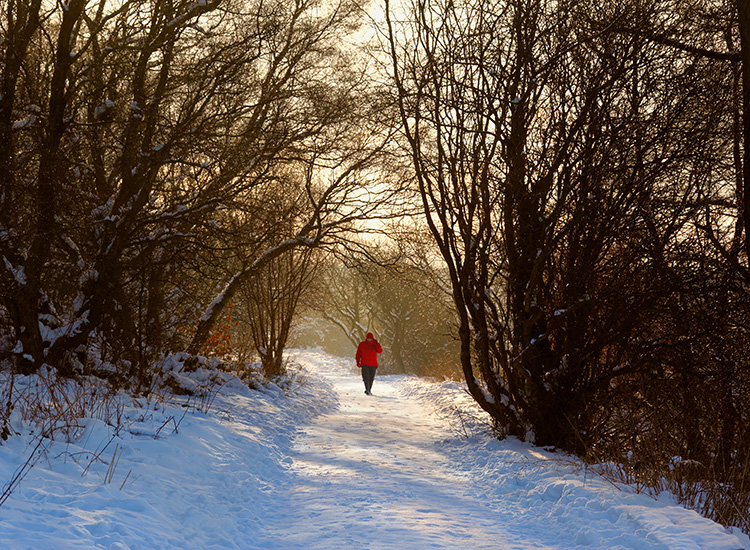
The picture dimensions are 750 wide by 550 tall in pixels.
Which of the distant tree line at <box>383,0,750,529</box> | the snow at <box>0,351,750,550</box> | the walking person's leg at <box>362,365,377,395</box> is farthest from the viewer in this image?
the walking person's leg at <box>362,365,377,395</box>

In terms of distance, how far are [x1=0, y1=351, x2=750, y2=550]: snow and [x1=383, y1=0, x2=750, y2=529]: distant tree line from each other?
1.46m

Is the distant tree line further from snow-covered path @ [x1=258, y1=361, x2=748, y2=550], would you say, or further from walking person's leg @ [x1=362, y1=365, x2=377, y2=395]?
walking person's leg @ [x1=362, y1=365, x2=377, y2=395]

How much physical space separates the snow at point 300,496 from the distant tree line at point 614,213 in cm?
146

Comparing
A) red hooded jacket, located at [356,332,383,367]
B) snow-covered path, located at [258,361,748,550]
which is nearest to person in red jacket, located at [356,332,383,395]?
red hooded jacket, located at [356,332,383,367]

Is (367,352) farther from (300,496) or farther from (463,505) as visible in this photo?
(463,505)

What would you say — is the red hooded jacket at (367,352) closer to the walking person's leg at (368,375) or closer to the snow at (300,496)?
the walking person's leg at (368,375)

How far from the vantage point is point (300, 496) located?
6.00 metres

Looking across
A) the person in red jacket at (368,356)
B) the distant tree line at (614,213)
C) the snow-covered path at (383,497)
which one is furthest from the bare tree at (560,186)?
the person in red jacket at (368,356)

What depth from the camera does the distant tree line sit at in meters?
7.74

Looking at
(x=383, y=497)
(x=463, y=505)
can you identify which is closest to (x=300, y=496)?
(x=383, y=497)

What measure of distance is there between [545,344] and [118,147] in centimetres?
754

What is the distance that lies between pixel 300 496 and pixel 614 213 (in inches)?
216

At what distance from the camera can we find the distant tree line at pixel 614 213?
7742mm

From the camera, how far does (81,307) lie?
8.70 m
